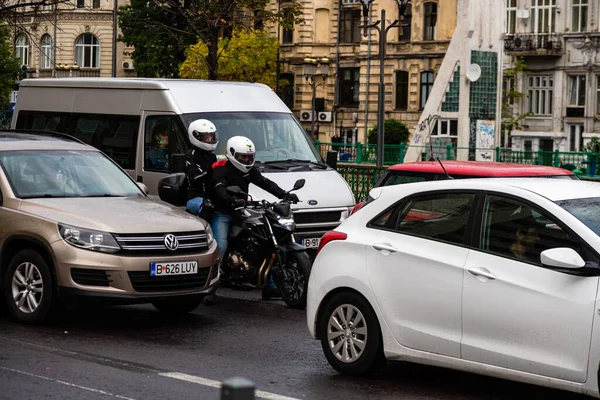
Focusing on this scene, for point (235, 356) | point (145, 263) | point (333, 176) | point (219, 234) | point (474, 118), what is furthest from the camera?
point (474, 118)

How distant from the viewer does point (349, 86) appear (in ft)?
251

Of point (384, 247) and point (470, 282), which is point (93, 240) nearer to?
point (384, 247)

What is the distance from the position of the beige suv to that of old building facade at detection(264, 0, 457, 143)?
194 feet

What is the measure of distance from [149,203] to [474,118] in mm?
29961

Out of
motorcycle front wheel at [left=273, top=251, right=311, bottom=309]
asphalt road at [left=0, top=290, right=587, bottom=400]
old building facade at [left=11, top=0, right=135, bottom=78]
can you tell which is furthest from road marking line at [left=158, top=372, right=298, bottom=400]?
old building facade at [left=11, top=0, right=135, bottom=78]

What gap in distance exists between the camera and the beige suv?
10992 millimetres

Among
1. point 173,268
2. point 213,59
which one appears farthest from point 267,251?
point 213,59

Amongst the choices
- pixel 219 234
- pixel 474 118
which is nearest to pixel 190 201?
pixel 219 234

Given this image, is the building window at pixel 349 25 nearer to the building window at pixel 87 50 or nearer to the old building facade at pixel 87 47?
the old building facade at pixel 87 47

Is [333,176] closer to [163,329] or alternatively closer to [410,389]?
[163,329]

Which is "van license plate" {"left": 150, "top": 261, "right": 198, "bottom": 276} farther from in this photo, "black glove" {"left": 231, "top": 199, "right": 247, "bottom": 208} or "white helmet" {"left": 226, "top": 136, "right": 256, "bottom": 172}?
"white helmet" {"left": 226, "top": 136, "right": 256, "bottom": 172}

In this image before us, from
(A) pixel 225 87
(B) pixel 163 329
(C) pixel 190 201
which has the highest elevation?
(A) pixel 225 87

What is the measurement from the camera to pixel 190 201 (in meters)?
13.8

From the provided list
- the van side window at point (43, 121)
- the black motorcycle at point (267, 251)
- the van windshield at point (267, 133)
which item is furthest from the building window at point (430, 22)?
the black motorcycle at point (267, 251)
